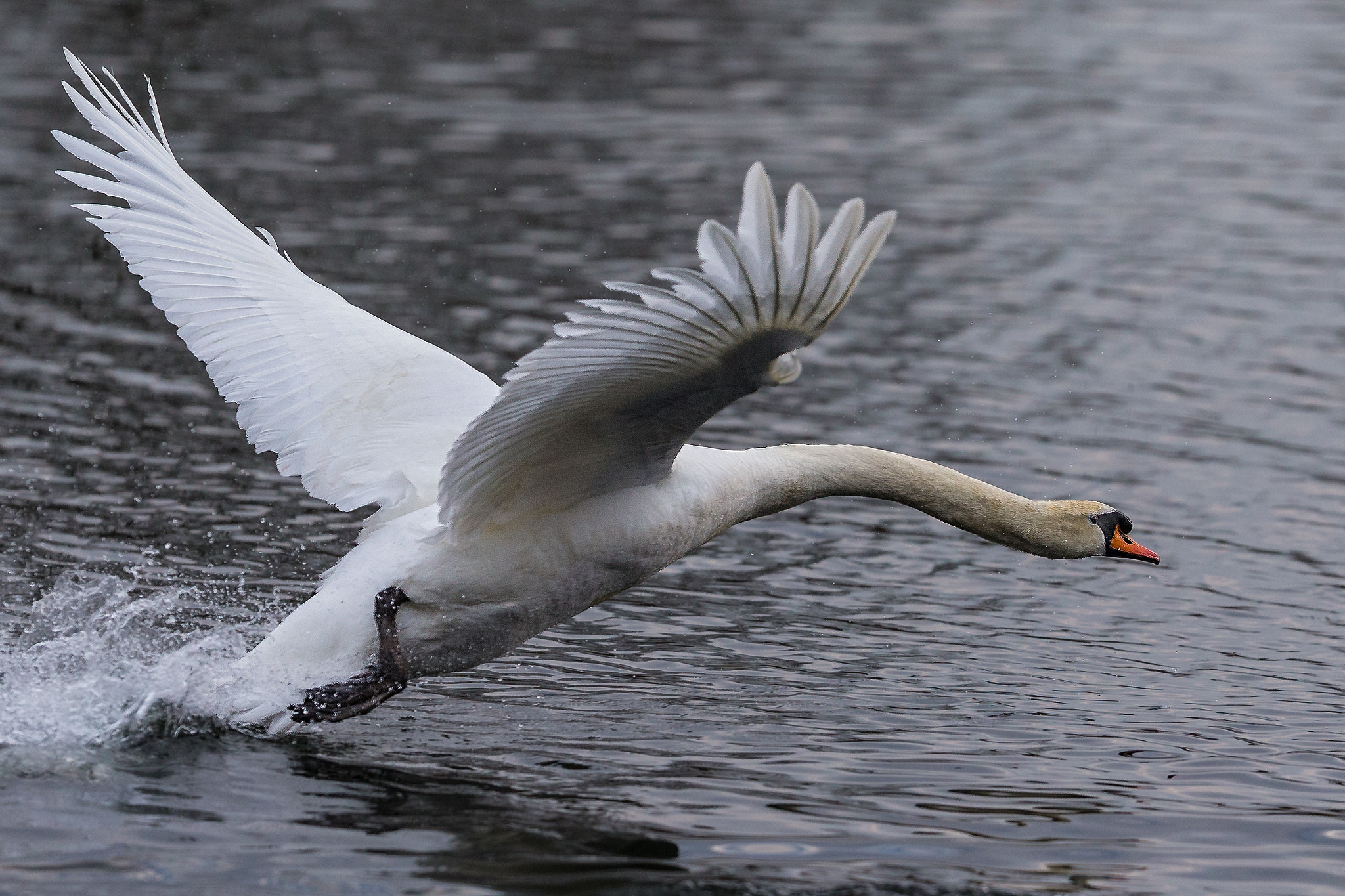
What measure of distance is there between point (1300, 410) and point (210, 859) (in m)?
9.89

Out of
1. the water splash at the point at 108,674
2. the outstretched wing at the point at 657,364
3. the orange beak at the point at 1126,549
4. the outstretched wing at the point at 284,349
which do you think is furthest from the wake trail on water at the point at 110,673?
the orange beak at the point at 1126,549

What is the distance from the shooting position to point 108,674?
8.32 m

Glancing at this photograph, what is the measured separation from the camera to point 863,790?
25.9ft

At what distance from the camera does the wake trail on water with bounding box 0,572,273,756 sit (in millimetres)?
7945

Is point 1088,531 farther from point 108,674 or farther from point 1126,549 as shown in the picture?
point 108,674

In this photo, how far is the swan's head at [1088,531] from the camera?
8711 mm

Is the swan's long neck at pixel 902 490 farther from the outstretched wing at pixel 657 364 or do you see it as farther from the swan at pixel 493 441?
the outstretched wing at pixel 657 364

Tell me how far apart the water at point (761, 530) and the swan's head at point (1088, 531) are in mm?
803

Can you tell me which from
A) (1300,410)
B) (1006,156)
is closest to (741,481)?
(1300,410)

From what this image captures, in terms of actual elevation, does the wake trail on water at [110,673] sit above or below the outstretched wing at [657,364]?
below

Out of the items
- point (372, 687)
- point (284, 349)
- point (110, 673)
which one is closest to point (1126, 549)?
point (372, 687)

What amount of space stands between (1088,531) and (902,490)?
1084 mm

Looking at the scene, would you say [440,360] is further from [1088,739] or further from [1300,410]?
[1300,410]

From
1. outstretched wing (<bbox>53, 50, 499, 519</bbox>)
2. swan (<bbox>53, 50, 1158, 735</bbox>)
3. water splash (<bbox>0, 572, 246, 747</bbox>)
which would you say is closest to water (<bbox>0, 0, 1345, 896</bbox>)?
water splash (<bbox>0, 572, 246, 747</bbox>)
